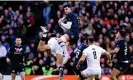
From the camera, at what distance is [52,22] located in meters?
26.3

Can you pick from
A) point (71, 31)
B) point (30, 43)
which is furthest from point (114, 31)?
point (71, 31)

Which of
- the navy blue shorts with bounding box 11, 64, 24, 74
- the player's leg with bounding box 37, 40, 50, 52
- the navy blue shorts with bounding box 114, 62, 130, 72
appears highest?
the player's leg with bounding box 37, 40, 50, 52

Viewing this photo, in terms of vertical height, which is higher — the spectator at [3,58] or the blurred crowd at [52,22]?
the blurred crowd at [52,22]

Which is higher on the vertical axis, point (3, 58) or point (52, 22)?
point (52, 22)

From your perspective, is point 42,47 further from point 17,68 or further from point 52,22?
point 52,22

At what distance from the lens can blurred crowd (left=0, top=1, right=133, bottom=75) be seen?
80.5 ft

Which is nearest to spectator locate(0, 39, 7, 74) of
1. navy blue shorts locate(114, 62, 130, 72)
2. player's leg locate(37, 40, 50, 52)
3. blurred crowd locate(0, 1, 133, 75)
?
blurred crowd locate(0, 1, 133, 75)

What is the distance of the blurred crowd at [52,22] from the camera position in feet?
80.5

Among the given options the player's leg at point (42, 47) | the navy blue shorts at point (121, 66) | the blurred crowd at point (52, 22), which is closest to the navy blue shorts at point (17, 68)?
the blurred crowd at point (52, 22)

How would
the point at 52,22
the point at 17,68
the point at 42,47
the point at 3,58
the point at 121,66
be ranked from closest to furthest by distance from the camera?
the point at 42,47
the point at 121,66
the point at 17,68
the point at 3,58
the point at 52,22

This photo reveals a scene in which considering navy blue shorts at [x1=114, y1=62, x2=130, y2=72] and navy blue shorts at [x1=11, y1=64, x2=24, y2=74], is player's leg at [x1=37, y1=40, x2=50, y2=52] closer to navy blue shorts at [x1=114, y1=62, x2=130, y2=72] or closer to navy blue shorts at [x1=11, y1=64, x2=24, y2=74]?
navy blue shorts at [x1=114, y1=62, x2=130, y2=72]

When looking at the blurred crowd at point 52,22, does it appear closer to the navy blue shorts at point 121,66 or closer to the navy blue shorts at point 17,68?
the navy blue shorts at point 17,68

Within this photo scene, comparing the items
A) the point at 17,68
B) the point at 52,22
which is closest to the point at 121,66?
the point at 17,68

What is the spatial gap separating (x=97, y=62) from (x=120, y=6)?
10.7 m
